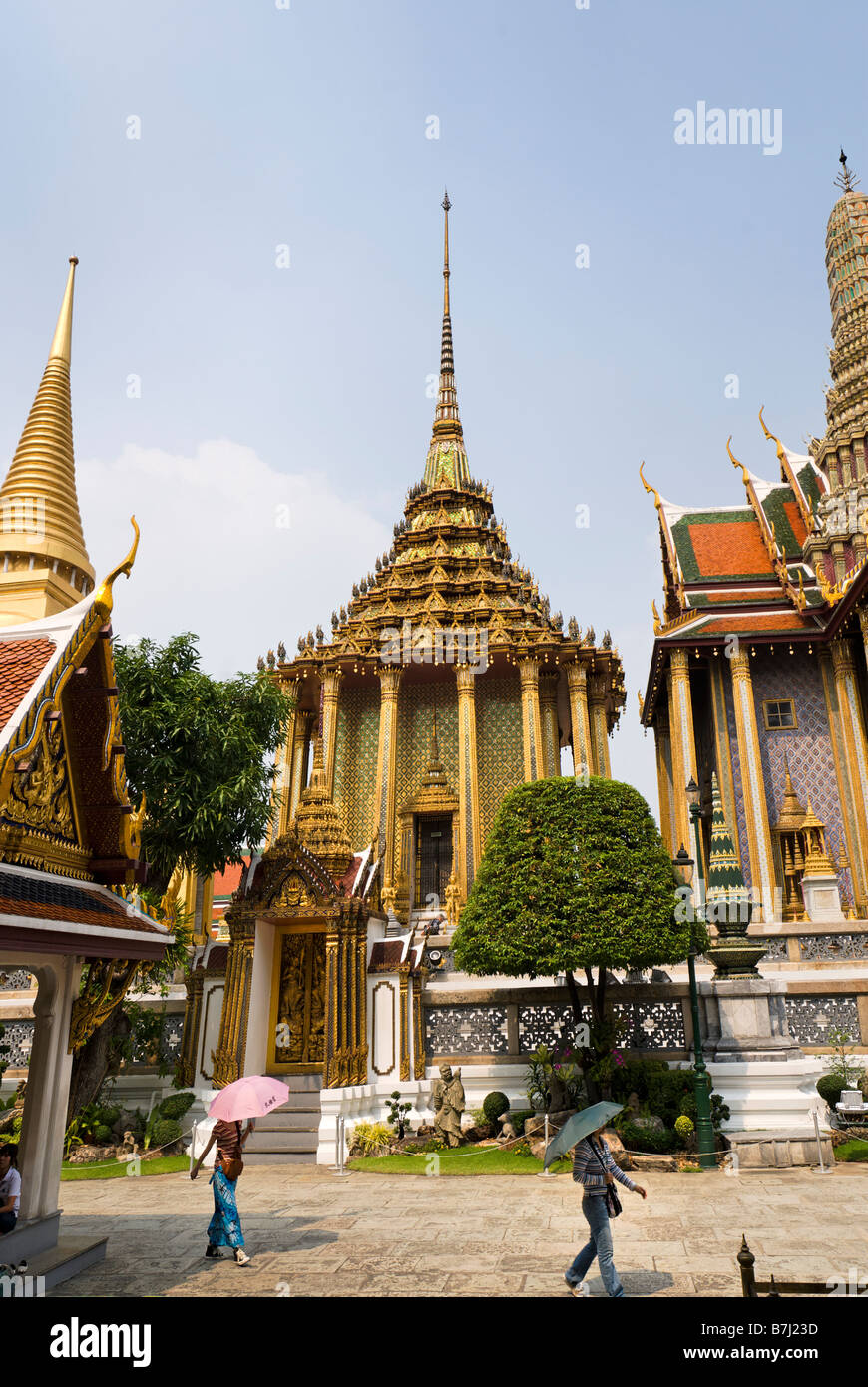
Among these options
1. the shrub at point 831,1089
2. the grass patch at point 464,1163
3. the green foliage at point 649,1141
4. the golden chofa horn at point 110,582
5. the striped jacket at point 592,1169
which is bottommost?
the grass patch at point 464,1163

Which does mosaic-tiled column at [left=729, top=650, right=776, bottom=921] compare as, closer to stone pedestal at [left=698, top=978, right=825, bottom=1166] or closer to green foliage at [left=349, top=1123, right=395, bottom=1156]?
stone pedestal at [left=698, top=978, right=825, bottom=1166]

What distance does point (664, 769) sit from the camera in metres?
28.6

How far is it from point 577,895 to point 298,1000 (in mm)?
4663

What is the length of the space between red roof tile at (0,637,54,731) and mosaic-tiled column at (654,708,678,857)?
23.6m

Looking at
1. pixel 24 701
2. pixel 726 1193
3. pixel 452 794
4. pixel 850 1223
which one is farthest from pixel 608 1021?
pixel 452 794

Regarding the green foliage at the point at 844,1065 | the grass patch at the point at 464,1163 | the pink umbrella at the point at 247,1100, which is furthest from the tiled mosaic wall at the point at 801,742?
the pink umbrella at the point at 247,1100

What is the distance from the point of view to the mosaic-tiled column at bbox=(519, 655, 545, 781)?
76.2ft

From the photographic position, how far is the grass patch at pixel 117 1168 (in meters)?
11.5

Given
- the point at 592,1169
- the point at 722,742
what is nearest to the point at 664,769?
the point at 722,742

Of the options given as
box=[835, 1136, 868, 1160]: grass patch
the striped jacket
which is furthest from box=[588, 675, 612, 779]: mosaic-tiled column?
the striped jacket

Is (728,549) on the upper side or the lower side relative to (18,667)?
upper

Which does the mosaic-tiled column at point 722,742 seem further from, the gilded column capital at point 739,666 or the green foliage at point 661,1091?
the green foliage at point 661,1091

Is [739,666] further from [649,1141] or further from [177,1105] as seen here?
[177,1105]

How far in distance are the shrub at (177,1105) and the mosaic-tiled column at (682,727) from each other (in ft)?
45.6
